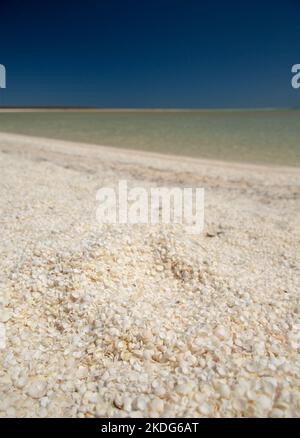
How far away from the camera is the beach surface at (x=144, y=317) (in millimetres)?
2332

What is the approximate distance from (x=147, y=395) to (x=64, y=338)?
3.26ft

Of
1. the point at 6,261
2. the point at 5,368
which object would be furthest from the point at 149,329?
the point at 6,261

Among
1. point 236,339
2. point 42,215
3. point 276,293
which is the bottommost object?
point 236,339

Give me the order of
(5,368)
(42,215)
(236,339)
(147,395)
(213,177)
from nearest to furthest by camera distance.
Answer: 1. (147,395)
2. (5,368)
3. (236,339)
4. (42,215)
5. (213,177)

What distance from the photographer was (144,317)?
10.1ft

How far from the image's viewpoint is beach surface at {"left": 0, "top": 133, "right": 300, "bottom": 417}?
2.33 metres

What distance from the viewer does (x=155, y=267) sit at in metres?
4.00

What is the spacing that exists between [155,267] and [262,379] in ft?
6.22
